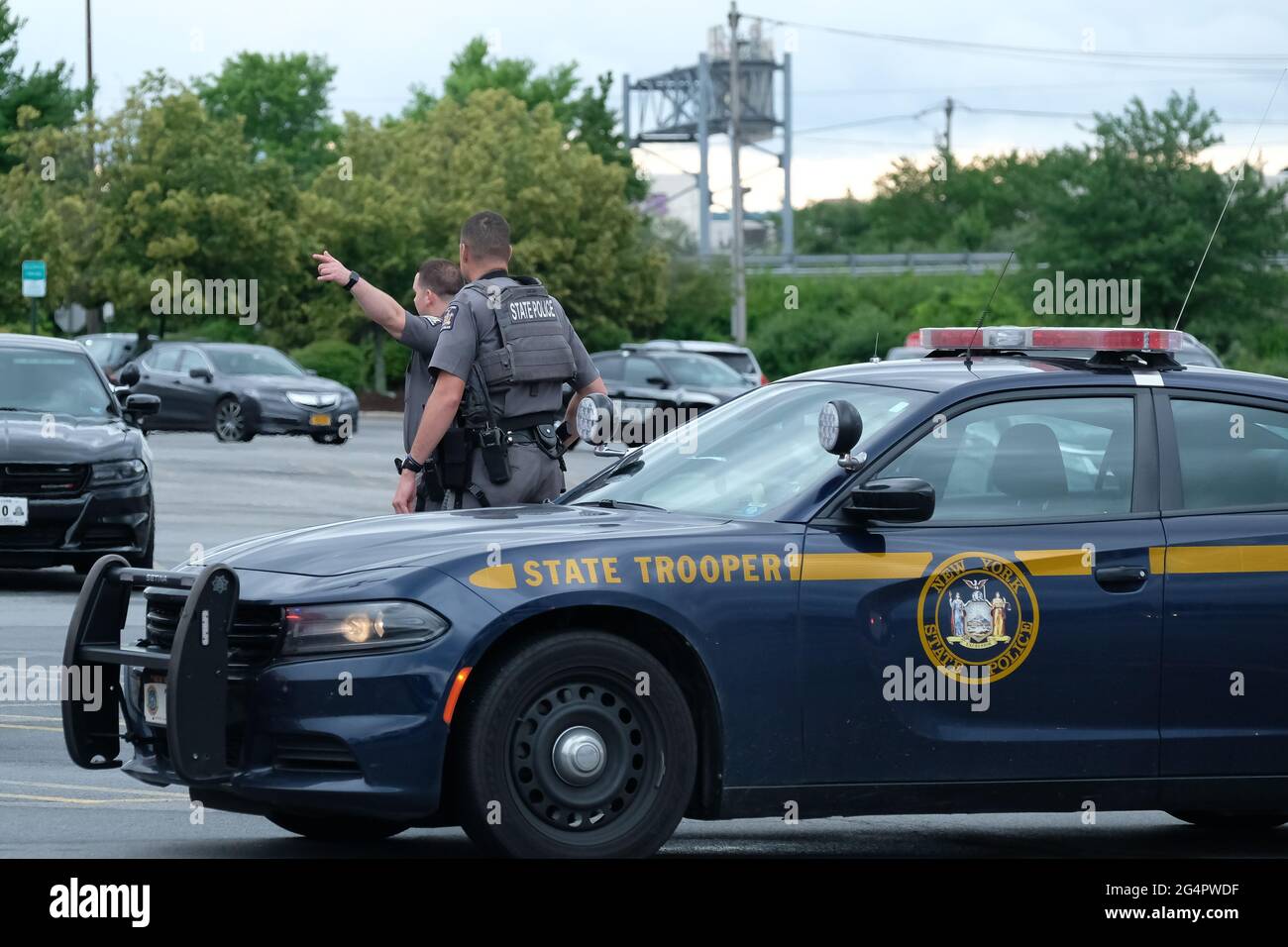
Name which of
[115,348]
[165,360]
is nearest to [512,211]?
[115,348]

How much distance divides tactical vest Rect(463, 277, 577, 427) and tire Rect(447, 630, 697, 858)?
2.67 metres

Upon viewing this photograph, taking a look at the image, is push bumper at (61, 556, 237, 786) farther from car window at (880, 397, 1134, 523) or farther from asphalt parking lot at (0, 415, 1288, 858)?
car window at (880, 397, 1134, 523)

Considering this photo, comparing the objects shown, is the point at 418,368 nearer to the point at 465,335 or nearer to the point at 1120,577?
the point at 465,335

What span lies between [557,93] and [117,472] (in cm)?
6821

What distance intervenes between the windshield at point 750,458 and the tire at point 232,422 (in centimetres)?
2563

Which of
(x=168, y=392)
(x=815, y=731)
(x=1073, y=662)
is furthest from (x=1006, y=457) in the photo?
(x=168, y=392)

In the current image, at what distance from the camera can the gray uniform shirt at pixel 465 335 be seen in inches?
323

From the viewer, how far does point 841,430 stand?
19.9 ft

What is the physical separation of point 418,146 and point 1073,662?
53704mm

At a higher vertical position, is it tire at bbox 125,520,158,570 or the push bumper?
the push bumper

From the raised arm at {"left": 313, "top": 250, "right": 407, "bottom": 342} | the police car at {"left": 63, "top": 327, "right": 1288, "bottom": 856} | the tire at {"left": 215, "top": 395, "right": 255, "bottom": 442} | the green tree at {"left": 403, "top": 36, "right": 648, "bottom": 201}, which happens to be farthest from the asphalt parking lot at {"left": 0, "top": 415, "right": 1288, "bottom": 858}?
the green tree at {"left": 403, "top": 36, "right": 648, "bottom": 201}

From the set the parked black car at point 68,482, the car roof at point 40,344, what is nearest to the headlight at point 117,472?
the parked black car at point 68,482

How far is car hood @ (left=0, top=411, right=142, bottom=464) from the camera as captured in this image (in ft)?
43.2
